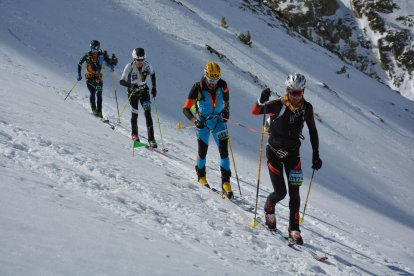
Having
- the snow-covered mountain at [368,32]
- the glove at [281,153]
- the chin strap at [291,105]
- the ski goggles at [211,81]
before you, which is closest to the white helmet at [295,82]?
the chin strap at [291,105]

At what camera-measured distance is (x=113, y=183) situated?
22.4 ft

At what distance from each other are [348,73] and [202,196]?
104 ft

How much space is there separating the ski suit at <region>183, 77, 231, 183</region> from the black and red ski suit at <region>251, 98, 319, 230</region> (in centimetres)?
176

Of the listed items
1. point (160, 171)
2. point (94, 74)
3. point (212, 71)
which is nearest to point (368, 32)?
point (94, 74)

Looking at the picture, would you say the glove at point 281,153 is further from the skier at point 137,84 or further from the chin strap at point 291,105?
the skier at point 137,84

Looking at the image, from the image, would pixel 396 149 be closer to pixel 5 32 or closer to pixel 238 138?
pixel 238 138

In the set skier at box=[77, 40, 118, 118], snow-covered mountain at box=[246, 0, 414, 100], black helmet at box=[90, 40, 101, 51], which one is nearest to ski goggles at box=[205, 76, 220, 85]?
skier at box=[77, 40, 118, 118]

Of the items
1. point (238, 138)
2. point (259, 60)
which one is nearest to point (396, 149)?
point (259, 60)

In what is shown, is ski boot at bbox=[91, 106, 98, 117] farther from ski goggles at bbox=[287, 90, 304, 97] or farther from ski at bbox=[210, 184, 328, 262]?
ski goggles at bbox=[287, 90, 304, 97]

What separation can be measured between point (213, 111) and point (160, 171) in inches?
70.5

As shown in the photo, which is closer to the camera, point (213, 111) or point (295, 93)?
point (295, 93)

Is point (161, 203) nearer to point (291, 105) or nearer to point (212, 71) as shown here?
point (291, 105)

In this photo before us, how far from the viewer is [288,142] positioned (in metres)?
6.64

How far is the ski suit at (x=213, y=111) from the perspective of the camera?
8.39 m
